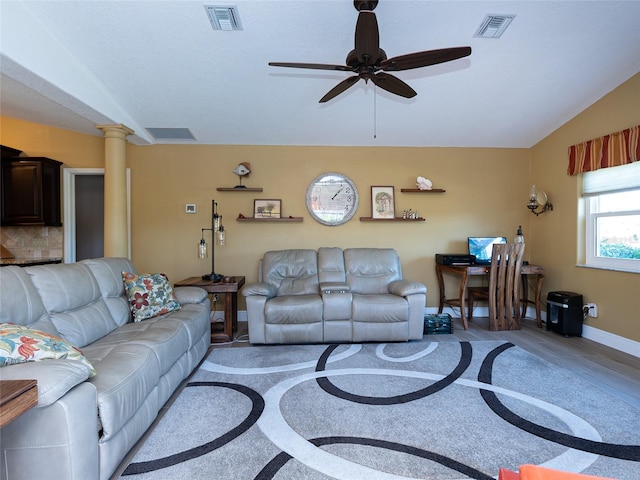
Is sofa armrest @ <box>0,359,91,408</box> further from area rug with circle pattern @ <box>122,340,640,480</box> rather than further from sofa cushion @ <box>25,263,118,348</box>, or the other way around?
sofa cushion @ <box>25,263,118,348</box>

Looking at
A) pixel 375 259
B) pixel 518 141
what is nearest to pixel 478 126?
pixel 518 141

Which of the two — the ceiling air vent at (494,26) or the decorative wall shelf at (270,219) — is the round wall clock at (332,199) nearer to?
the decorative wall shelf at (270,219)

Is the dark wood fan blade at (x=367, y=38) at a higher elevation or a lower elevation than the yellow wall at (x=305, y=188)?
higher

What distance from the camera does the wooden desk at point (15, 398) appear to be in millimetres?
921

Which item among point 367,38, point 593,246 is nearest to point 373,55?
point 367,38

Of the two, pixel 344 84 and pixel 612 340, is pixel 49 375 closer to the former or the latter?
pixel 344 84

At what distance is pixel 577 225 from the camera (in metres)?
3.78

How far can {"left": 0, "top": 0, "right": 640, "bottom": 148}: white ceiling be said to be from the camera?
2414 mm

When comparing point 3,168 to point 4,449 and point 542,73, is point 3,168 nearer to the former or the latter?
point 4,449

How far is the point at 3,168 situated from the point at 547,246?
7.21m

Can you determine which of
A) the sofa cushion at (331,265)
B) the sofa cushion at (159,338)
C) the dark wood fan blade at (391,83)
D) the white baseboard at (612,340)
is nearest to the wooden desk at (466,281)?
the white baseboard at (612,340)

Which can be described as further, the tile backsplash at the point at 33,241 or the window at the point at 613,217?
the tile backsplash at the point at 33,241

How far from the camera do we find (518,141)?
14.5 feet

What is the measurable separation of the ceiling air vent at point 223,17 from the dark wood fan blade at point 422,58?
1.25m
